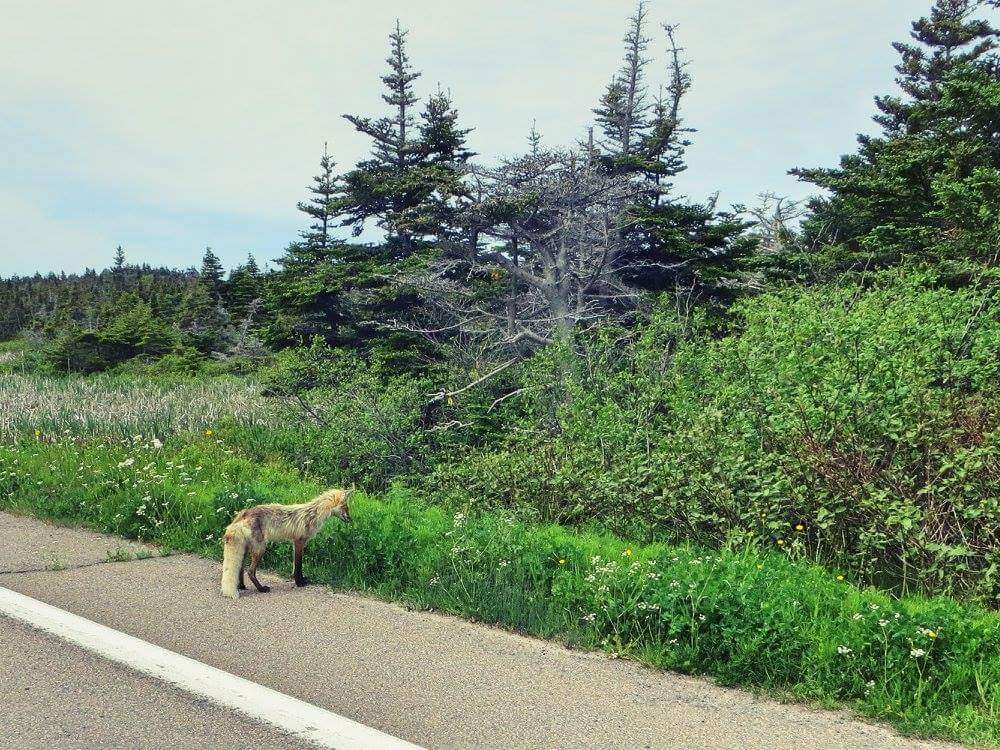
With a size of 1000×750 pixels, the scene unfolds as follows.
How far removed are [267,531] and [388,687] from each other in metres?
2.19

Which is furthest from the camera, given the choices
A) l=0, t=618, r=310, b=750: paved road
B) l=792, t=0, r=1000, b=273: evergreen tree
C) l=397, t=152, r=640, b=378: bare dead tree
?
l=397, t=152, r=640, b=378: bare dead tree

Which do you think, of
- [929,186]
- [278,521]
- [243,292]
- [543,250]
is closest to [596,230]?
[543,250]

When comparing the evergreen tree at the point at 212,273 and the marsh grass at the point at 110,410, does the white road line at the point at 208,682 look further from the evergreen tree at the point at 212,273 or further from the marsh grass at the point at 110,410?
the evergreen tree at the point at 212,273

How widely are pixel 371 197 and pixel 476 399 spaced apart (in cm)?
Result: 1269

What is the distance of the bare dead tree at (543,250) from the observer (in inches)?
695

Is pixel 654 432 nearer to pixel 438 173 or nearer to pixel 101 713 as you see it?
pixel 101 713

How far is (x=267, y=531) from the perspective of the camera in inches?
241

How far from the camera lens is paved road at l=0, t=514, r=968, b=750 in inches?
147

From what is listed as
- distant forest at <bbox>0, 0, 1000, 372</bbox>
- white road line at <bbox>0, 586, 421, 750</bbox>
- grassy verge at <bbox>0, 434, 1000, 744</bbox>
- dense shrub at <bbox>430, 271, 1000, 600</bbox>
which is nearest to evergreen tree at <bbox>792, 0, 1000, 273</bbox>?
distant forest at <bbox>0, 0, 1000, 372</bbox>

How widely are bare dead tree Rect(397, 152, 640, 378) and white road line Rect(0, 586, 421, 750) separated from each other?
11.9 meters

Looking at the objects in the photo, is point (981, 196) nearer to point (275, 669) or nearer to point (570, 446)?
point (570, 446)

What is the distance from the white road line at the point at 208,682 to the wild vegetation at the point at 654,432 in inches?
62.8

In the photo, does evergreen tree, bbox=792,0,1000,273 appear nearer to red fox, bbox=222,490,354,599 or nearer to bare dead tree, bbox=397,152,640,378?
bare dead tree, bbox=397,152,640,378

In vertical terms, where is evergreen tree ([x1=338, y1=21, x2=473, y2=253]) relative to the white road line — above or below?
above
